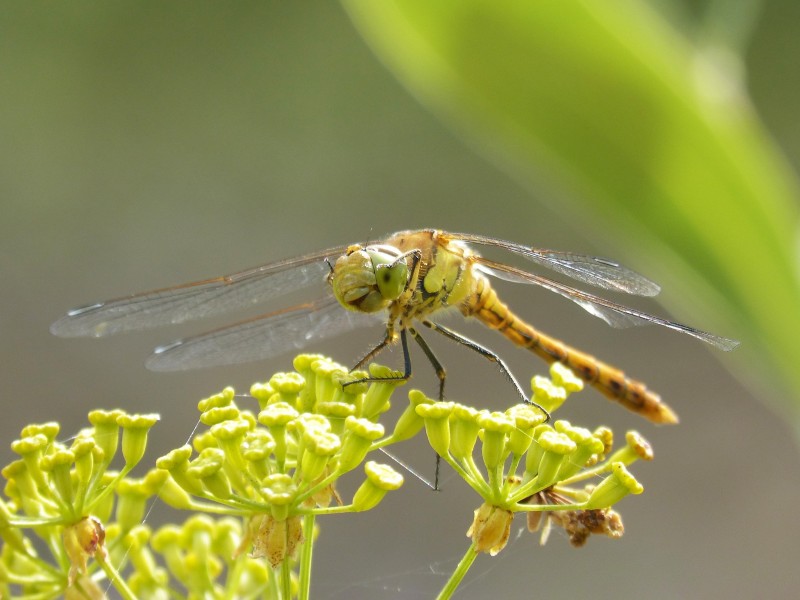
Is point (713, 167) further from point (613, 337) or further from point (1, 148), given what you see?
point (1, 148)

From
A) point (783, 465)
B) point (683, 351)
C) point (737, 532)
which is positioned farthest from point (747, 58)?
point (737, 532)

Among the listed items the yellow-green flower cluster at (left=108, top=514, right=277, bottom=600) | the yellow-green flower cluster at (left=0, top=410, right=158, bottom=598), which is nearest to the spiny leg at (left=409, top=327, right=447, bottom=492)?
the yellow-green flower cluster at (left=108, top=514, right=277, bottom=600)

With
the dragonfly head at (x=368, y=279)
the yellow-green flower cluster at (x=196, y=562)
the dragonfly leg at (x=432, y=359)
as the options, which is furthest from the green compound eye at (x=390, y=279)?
the yellow-green flower cluster at (x=196, y=562)

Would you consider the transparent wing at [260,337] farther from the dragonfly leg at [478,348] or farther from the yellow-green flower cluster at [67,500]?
the yellow-green flower cluster at [67,500]

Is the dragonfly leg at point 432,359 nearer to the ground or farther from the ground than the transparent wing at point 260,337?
farther from the ground

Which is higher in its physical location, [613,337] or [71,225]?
[613,337]

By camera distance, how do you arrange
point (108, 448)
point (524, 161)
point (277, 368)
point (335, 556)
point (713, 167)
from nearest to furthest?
point (108, 448) < point (713, 167) < point (524, 161) < point (335, 556) < point (277, 368)

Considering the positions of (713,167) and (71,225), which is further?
(71,225)

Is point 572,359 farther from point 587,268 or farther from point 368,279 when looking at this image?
point 368,279
